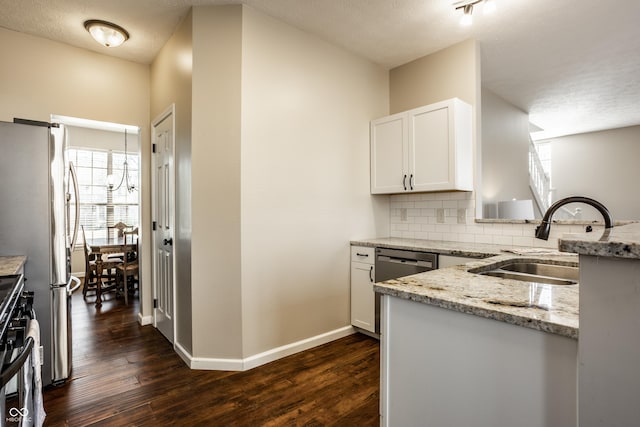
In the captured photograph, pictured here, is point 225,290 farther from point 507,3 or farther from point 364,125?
point 507,3

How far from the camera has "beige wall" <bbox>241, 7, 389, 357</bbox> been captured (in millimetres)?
2547

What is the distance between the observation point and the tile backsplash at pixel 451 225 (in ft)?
8.89

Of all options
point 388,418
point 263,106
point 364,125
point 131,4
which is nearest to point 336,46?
point 364,125

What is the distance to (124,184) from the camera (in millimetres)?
6398

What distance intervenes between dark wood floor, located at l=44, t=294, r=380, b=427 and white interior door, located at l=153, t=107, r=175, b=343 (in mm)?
316

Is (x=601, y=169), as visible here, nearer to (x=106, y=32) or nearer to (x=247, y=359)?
(x=247, y=359)

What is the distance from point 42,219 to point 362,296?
8.30 feet

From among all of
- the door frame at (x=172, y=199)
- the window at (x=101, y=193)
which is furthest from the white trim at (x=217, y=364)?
the window at (x=101, y=193)

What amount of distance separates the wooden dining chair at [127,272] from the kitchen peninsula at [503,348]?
13.4ft

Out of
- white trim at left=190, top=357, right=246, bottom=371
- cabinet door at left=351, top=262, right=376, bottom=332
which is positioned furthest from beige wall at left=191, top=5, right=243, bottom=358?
cabinet door at left=351, top=262, right=376, bottom=332

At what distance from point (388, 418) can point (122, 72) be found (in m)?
3.86

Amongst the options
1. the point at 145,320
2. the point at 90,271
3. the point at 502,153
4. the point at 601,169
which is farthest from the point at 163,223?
the point at 601,169

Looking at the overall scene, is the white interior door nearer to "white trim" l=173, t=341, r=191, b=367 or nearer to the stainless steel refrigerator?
"white trim" l=173, t=341, r=191, b=367

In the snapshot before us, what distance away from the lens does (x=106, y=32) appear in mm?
2768
